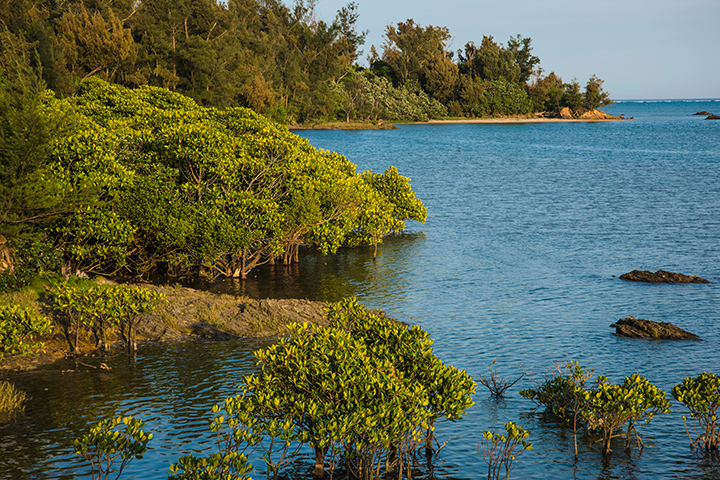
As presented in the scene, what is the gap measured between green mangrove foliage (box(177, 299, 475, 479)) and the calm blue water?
10.9ft

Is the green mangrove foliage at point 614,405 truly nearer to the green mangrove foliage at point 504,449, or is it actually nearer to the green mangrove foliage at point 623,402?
the green mangrove foliage at point 623,402

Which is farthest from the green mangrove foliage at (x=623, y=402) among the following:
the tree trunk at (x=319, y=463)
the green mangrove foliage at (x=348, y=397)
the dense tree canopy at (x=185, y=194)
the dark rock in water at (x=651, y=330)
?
the dense tree canopy at (x=185, y=194)

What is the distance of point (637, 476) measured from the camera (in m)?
20.4

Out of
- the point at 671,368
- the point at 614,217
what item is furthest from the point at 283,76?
the point at 671,368

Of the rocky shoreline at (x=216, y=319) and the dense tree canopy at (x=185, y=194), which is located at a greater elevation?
the dense tree canopy at (x=185, y=194)

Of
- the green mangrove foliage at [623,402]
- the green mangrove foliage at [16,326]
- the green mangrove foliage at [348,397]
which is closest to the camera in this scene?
the green mangrove foliage at [348,397]

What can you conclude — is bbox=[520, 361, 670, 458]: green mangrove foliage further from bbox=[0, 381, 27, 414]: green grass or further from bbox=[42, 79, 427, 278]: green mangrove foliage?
bbox=[42, 79, 427, 278]: green mangrove foliage

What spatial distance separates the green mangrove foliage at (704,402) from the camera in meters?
20.9

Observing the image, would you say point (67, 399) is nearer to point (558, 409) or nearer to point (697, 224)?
point (558, 409)

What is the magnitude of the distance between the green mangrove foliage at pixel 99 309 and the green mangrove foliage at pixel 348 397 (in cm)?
1234

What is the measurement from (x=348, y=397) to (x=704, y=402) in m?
12.2

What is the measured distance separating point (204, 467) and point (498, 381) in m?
16.9

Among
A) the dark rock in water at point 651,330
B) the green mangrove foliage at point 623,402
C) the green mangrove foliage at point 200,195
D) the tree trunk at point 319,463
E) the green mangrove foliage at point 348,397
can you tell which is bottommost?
the dark rock in water at point 651,330

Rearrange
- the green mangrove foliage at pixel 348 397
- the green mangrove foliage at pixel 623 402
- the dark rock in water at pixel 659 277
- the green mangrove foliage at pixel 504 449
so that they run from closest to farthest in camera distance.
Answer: the green mangrove foliage at pixel 348 397
the green mangrove foliage at pixel 504 449
the green mangrove foliage at pixel 623 402
the dark rock in water at pixel 659 277
